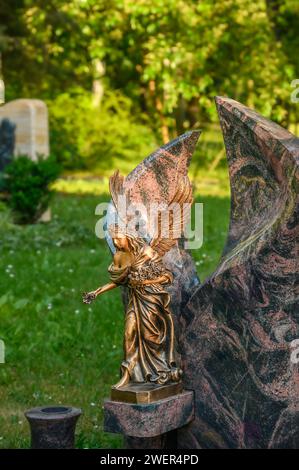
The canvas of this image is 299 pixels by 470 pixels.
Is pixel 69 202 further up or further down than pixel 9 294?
further up

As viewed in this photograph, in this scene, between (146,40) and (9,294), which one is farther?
(146,40)

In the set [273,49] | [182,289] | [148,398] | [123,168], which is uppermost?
[273,49]

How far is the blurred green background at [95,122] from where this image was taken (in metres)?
7.21

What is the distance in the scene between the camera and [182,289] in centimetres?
500

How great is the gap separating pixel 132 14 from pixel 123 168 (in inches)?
285

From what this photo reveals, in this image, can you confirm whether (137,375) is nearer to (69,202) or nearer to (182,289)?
(182,289)

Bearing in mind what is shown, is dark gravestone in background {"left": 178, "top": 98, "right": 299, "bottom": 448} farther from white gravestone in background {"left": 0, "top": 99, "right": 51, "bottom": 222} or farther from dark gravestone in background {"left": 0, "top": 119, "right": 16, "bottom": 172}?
dark gravestone in background {"left": 0, "top": 119, "right": 16, "bottom": 172}

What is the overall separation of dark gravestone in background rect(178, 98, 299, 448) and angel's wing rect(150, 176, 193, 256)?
0.30 metres

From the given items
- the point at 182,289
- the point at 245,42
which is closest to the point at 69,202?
the point at 245,42

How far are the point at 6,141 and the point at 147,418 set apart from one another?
10754mm

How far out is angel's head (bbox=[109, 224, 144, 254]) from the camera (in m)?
4.61

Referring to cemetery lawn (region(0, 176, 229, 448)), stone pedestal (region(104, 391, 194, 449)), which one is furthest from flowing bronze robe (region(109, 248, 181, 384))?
cemetery lawn (region(0, 176, 229, 448))

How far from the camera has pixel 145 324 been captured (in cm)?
464

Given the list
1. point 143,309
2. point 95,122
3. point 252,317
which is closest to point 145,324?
point 143,309
